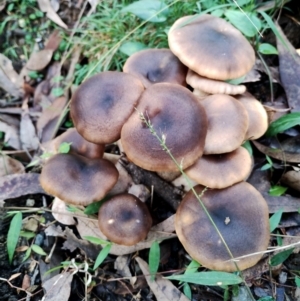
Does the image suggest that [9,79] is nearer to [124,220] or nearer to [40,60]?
[40,60]

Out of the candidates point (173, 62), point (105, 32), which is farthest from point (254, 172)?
point (105, 32)

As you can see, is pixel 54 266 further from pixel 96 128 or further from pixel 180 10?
pixel 180 10

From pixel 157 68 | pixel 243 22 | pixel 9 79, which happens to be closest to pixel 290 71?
pixel 243 22

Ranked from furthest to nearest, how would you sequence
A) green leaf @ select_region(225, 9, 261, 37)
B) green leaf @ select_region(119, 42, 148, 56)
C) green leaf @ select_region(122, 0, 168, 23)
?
green leaf @ select_region(119, 42, 148, 56) < green leaf @ select_region(122, 0, 168, 23) < green leaf @ select_region(225, 9, 261, 37)

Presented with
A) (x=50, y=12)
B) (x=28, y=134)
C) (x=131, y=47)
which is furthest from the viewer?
(x=50, y=12)

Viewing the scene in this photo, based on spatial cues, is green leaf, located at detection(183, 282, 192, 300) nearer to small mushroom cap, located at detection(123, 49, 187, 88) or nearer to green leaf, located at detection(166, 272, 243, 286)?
green leaf, located at detection(166, 272, 243, 286)

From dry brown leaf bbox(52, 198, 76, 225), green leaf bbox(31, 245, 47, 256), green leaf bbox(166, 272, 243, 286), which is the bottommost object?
green leaf bbox(31, 245, 47, 256)

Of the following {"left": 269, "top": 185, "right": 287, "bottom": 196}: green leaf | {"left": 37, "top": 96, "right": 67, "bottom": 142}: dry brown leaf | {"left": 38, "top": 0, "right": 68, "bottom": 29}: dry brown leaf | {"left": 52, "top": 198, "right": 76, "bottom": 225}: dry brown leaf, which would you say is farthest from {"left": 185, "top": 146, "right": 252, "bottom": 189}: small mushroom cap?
{"left": 38, "top": 0, "right": 68, "bottom": 29}: dry brown leaf
